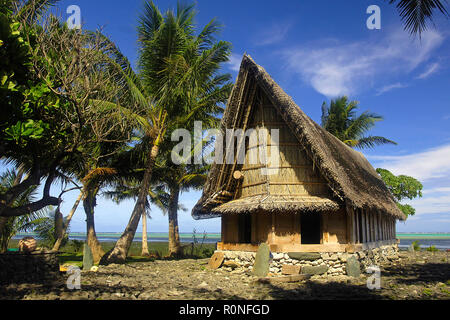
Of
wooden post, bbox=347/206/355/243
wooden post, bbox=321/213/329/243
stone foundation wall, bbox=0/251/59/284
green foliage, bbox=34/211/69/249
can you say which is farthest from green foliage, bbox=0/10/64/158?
green foliage, bbox=34/211/69/249

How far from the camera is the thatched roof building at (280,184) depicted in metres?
13.2

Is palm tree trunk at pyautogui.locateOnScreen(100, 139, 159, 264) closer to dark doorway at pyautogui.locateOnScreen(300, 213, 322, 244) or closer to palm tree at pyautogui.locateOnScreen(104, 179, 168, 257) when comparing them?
dark doorway at pyautogui.locateOnScreen(300, 213, 322, 244)

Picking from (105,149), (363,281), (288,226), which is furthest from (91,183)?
(363,281)

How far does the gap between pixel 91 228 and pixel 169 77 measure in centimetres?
1173

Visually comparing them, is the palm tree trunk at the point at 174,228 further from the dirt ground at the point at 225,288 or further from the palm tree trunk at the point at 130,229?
the dirt ground at the point at 225,288

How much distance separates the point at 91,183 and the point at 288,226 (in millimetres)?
10011

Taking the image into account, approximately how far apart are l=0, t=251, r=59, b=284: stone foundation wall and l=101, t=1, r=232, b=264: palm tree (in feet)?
22.7

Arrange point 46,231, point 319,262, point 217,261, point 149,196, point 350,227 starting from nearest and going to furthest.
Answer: point 319,262
point 350,227
point 217,261
point 46,231
point 149,196

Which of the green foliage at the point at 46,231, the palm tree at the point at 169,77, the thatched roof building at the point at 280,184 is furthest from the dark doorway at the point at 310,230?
the green foliage at the point at 46,231

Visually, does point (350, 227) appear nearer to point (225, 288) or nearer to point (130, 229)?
point (225, 288)

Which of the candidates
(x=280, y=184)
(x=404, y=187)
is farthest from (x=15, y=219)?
(x=404, y=187)

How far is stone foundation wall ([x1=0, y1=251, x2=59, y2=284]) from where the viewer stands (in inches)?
378

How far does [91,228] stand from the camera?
23.6 m

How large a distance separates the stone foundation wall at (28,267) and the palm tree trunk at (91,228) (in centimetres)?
1232
